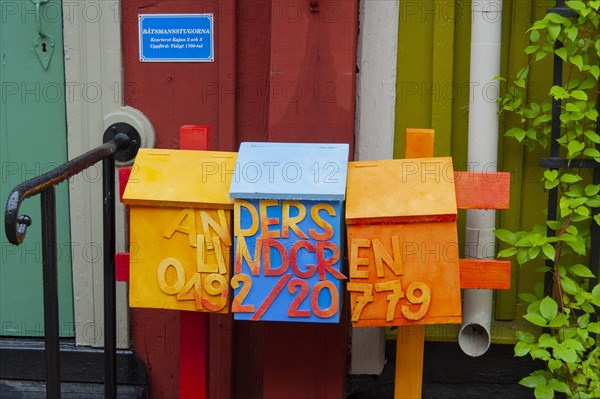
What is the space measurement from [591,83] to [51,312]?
2.00 m

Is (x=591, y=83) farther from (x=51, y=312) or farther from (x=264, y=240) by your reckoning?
(x=51, y=312)

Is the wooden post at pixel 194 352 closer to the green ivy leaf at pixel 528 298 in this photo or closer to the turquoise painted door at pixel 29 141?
the turquoise painted door at pixel 29 141

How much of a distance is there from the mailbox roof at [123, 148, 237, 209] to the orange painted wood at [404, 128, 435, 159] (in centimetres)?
57

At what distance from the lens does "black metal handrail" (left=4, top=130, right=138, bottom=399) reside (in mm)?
2359

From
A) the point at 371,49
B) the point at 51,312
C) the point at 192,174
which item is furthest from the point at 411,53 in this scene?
the point at 51,312

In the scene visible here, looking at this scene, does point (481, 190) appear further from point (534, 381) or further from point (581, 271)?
point (534, 381)

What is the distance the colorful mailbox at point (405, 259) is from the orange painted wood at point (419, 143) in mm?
182

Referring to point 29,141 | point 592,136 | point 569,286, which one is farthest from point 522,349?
point 29,141

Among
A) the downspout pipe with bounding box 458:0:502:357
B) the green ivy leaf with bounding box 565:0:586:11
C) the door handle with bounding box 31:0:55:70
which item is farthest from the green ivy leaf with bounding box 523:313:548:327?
the door handle with bounding box 31:0:55:70

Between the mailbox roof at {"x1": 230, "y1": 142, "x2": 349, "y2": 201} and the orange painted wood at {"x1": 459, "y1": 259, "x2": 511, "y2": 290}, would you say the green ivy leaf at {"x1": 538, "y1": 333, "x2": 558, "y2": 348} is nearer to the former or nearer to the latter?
the orange painted wood at {"x1": 459, "y1": 259, "x2": 511, "y2": 290}

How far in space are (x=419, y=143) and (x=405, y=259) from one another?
1.34 feet

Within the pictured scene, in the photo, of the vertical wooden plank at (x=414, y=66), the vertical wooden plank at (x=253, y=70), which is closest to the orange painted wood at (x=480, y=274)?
the vertical wooden plank at (x=414, y=66)

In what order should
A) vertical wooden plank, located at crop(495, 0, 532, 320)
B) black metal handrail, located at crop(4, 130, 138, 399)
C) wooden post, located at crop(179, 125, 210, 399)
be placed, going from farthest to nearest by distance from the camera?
vertical wooden plank, located at crop(495, 0, 532, 320) < wooden post, located at crop(179, 125, 210, 399) < black metal handrail, located at crop(4, 130, 138, 399)

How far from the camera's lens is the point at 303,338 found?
10.4ft
